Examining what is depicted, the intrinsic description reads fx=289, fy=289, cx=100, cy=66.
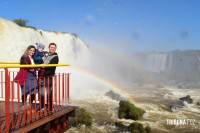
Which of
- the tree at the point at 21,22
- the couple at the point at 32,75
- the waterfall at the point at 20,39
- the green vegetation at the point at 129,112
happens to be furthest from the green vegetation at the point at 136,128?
the tree at the point at 21,22

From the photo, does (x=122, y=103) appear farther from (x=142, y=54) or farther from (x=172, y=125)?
(x=142, y=54)

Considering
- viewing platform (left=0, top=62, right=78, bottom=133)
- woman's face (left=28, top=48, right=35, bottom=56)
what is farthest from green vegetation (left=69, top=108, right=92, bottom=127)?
woman's face (left=28, top=48, right=35, bottom=56)

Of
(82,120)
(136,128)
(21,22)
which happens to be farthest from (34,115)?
(21,22)

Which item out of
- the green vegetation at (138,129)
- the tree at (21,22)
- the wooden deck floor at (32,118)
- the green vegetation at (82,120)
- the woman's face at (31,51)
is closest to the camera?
the wooden deck floor at (32,118)

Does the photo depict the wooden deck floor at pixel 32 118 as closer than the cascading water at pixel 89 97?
Yes

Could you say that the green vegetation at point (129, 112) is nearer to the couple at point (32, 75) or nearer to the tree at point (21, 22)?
the couple at point (32, 75)

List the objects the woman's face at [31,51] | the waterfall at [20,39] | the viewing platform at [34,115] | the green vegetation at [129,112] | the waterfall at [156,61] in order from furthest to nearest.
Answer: the waterfall at [156,61] < the waterfall at [20,39] < the green vegetation at [129,112] < the woman's face at [31,51] < the viewing platform at [34,115]

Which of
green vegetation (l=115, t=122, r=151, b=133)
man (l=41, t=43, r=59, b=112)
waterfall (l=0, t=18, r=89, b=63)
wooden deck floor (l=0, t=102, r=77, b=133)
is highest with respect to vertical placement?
waterfall (l=0, t=18, r=89, b=63)

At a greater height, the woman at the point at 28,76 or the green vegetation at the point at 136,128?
the woman at the point at 28,76

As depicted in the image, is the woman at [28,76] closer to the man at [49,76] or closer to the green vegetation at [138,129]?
the man at [49,76]

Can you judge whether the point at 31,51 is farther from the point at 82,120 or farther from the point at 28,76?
the point at 82,120

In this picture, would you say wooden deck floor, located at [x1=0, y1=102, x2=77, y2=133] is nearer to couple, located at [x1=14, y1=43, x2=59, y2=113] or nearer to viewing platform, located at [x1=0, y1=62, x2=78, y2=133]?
viewing platform, located at [x1=0, y1=62, x2=78, y2=133]

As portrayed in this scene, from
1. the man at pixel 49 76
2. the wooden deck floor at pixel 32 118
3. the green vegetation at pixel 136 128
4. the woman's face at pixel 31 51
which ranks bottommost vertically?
the green vegetation at pixel 136 128

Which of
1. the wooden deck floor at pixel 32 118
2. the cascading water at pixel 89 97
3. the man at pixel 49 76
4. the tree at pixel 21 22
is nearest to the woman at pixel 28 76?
the man at pixel 49 76
